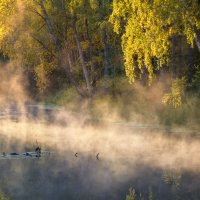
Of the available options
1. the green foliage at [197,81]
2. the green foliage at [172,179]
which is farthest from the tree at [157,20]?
the green foliage at [197,81]

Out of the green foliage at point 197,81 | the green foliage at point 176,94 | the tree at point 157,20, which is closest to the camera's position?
the tree at point 157,20

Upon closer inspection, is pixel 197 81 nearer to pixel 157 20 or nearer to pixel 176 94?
pixel 176 94

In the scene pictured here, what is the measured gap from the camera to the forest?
16.5 metres

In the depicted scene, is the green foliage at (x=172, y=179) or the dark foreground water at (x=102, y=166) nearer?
the dark foreground water at (x=102, y=166)

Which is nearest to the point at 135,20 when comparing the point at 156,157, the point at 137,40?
the point at 137,40

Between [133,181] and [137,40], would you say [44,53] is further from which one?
[133,181]

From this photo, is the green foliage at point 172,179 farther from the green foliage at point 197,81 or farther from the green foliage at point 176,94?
the green foliage at point 197,81

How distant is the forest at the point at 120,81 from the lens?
16.5 metres

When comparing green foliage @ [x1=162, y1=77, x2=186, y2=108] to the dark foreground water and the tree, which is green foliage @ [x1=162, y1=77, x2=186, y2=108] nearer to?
the dark foreground water

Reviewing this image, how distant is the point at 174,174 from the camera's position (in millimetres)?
15070

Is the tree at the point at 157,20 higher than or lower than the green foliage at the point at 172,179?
higher

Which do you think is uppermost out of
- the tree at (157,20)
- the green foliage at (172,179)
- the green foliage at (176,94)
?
the tree at (157,20)

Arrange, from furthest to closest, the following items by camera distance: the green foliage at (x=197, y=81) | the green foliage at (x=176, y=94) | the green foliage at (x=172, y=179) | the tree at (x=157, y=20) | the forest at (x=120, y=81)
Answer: the green foliage at (x=197, y=81) < the green foliage at (x=176, y=94) < the tree at (x=157, y=20) < the forest at (x=120, y=81) < the green foliage at (x=172, y=179)

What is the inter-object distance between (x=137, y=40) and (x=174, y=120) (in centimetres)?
702
